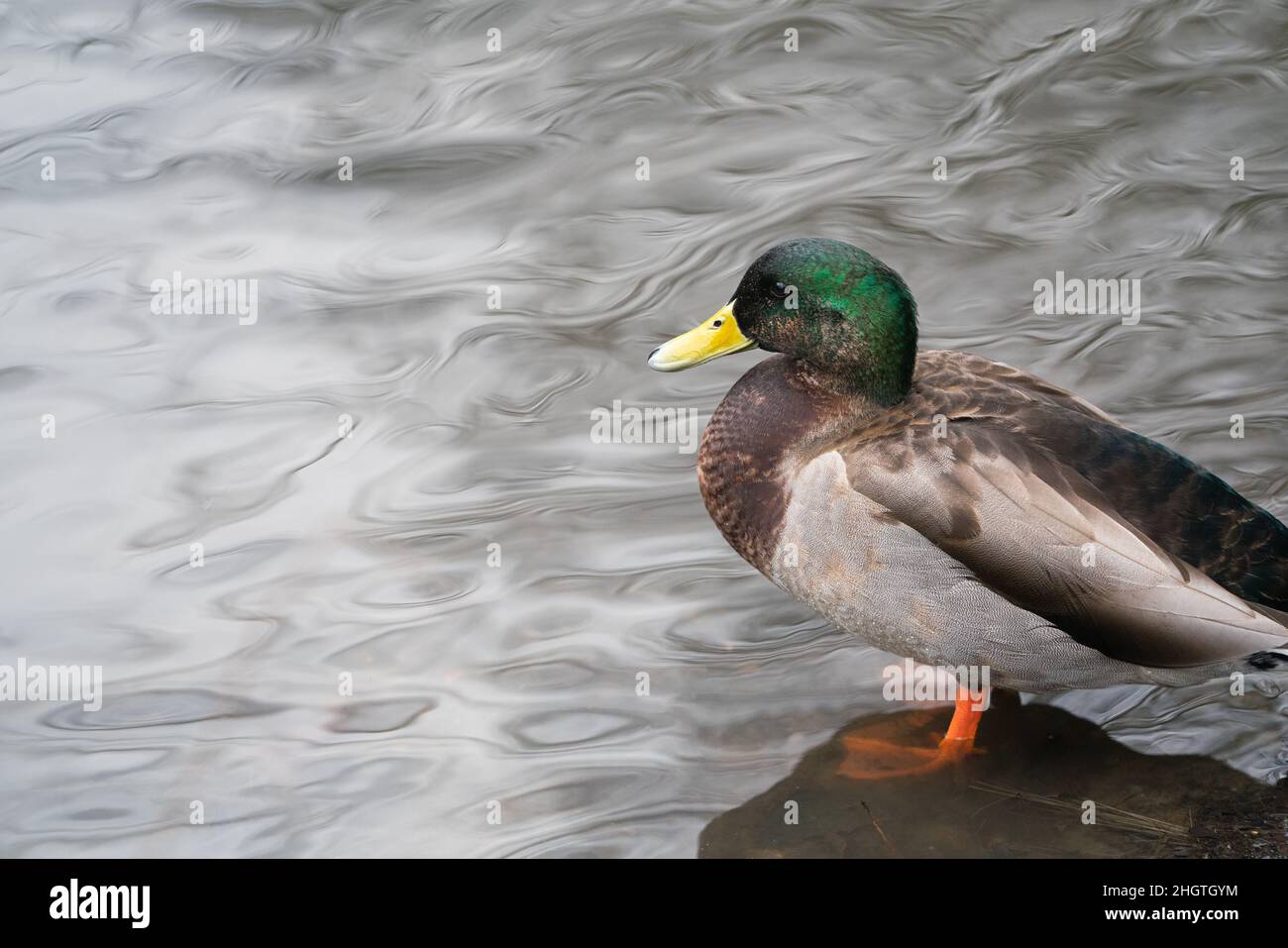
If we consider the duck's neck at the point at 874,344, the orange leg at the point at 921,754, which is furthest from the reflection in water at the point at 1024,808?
the duck's neck at the point at 874,344

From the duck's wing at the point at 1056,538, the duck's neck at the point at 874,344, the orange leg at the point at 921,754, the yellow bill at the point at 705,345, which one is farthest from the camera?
the yellow bill at the point at 705,345

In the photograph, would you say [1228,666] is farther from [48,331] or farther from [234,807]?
[48,331]

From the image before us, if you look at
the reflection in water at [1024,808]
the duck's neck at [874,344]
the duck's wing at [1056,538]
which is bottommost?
the reflection in water at [1024,808]

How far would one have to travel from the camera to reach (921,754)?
420 cm

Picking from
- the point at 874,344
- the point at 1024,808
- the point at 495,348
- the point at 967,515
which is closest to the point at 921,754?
the point at 1024,808

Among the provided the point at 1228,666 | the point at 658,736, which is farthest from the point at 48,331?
the point at 1228,666

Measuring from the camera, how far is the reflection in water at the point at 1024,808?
381 centimetres

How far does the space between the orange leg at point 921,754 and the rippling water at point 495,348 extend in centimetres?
19

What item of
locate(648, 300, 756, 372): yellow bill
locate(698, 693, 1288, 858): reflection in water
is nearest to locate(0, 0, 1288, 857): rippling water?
locate(698, 693, 1288, 858): reflection in water

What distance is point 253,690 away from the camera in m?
4.53

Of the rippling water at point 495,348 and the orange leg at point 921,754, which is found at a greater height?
the rippling water at point 495,348

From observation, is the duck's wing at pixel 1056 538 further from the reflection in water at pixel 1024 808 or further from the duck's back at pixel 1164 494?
the reflection in water at pixel 1024 808

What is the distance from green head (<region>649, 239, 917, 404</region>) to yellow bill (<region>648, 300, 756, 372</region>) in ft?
0.32

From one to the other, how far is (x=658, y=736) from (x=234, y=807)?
120 cm
